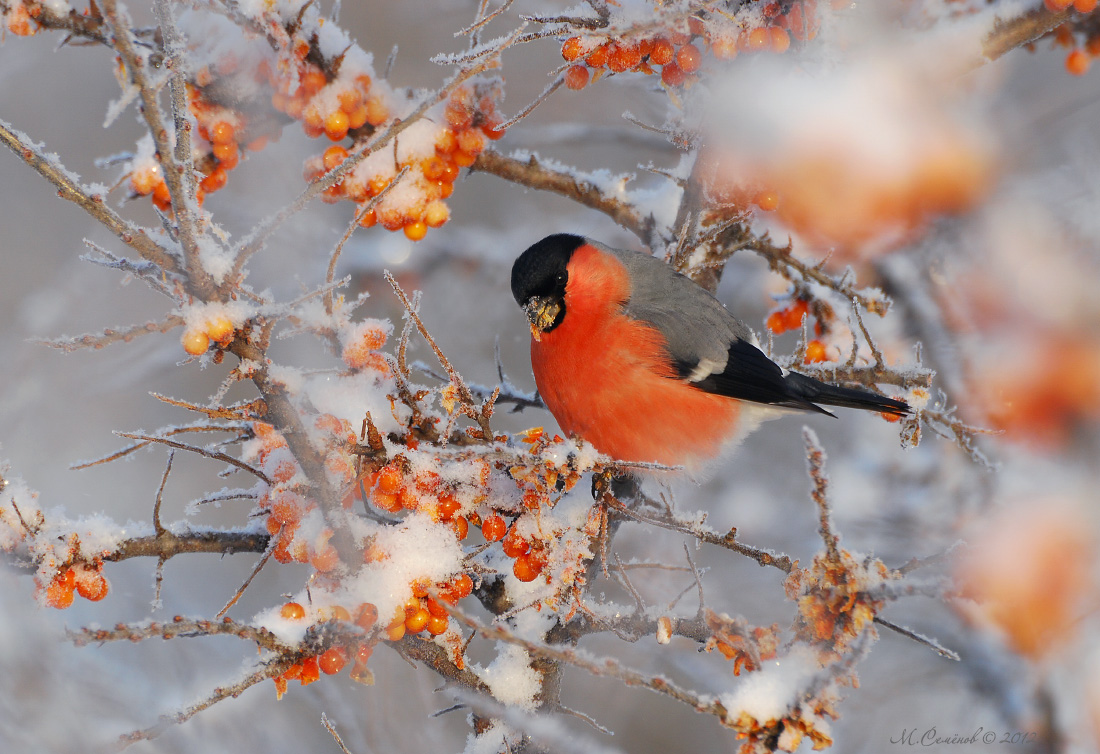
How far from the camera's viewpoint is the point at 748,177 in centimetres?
232

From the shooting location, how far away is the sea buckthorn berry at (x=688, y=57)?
6.07 ft

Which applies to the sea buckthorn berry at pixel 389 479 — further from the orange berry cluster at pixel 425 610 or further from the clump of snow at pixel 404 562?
the orange berry cluster at pixel 425 610

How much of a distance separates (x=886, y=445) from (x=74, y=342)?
407 cm

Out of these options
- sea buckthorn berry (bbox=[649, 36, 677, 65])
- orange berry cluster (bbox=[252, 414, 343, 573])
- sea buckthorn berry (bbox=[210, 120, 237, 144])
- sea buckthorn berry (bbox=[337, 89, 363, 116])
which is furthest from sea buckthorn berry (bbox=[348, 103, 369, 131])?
orange berry cluster (bbox=[252, 414, 343, 573])

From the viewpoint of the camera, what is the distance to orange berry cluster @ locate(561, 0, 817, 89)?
5.93 feet

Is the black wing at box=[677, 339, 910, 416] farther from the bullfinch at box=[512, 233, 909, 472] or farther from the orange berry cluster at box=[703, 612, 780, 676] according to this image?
the orange berry cluster at box=[703, 612, 780, 676]

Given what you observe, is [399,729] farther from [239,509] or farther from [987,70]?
[987,70]

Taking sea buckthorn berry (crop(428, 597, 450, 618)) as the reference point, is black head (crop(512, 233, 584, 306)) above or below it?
above

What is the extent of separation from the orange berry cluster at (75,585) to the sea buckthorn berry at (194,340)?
663 mm

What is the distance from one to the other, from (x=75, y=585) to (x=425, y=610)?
70 centimetres

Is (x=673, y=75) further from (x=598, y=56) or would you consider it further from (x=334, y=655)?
(x=334, y=655)

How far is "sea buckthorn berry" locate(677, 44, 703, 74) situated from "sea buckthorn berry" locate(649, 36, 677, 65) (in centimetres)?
3

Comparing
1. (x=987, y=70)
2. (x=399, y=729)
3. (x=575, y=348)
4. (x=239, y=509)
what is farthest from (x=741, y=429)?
(x=239, y=509)

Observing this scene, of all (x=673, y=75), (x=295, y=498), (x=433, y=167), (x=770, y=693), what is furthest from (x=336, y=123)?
(x=770, y=693)
